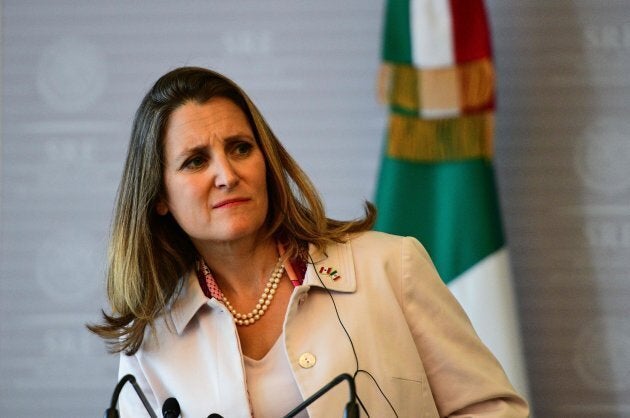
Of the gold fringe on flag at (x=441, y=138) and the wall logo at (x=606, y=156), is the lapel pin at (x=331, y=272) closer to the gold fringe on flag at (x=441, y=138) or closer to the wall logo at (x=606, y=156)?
the gold fringe on flag at (x=441, y=138)

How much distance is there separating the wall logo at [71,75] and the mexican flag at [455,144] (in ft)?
3.41

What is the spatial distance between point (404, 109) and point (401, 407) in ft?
4.07

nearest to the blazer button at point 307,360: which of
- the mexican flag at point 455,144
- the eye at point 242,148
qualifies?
the eye at point 242,148

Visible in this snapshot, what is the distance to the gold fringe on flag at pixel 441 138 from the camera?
264cm

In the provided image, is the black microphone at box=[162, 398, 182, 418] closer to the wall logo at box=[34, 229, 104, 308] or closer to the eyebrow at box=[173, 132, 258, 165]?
the eyebrow at box=[173, 132, 258, 165]

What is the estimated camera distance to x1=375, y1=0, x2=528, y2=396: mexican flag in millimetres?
2625

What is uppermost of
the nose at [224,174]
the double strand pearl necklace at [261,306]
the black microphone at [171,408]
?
the nose at [224,174]

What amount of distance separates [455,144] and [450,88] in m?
0.17

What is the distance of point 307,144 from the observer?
2.99 metres

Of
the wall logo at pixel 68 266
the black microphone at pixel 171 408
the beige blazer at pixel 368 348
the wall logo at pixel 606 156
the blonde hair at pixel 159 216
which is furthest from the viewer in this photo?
the wall logo at pixel 68 266

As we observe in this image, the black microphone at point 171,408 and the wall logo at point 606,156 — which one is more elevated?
the wall logo at point 606,156

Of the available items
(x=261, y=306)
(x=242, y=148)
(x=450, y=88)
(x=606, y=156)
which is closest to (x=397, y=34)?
(x=450, y=88)

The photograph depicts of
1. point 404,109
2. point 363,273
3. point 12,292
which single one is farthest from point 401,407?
point 12,292

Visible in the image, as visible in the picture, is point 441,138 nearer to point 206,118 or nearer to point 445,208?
point 445,208
